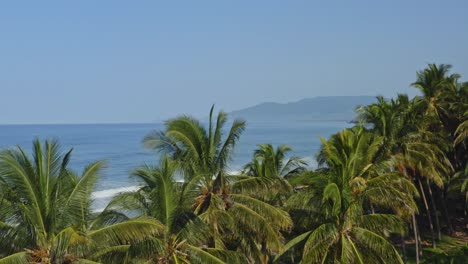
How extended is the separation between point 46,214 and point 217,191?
28.0 ft

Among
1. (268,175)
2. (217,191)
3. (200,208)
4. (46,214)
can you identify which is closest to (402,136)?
(268,175)

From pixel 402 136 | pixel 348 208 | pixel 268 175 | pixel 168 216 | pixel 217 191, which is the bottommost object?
pixel 348 208

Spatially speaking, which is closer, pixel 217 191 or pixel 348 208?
pixel 348 208

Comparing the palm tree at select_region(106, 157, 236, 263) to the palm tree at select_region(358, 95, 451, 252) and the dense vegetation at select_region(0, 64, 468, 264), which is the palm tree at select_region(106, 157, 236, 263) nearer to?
the dense vegetation at select_region(0, 64, 468, 264)

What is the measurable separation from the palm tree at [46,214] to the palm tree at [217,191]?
503 cm

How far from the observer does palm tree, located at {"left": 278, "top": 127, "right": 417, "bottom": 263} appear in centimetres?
2108

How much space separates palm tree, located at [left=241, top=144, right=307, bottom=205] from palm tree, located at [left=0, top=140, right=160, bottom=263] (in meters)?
8.16

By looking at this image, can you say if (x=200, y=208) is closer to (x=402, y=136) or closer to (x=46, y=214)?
(x=46, y=214)

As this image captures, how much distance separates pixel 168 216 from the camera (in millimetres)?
18516

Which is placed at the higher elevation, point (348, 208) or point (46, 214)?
point (46, 214)

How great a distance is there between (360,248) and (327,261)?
1.41 metres

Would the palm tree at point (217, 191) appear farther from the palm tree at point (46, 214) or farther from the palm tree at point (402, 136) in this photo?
the palm tree at point (402, 136)

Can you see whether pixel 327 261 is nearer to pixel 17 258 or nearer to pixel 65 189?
pixel 65 189

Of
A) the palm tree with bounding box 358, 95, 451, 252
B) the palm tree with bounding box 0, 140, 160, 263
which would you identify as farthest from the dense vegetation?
the palm tree with bounding box 358, 95, 451, 252
